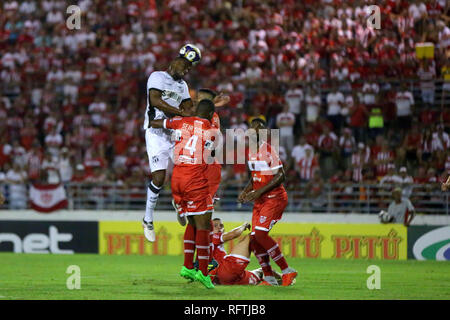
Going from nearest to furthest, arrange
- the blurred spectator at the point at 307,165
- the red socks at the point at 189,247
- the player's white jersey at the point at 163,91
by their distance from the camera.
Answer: the red socks at the point at 189,247, the player's white jersey at the point at 163,91, the blurred spectator at the point at 307,165

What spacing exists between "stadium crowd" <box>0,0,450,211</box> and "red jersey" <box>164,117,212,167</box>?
371 inches

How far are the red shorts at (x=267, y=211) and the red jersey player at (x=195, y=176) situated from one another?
98cm

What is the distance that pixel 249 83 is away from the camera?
23.0 metres

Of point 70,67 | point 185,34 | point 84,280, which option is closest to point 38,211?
point 70,67

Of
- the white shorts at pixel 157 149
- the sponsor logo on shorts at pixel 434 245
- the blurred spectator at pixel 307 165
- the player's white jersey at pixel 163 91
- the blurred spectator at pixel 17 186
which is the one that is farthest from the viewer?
the blurred spectator at pixel 17 186

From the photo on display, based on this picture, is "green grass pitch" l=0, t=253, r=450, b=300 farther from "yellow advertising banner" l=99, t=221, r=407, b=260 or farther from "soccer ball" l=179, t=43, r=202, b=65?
"soccer ball" l=179, t=43, r=202, b=65

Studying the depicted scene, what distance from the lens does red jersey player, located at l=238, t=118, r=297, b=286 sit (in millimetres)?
12156

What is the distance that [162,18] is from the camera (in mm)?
26578

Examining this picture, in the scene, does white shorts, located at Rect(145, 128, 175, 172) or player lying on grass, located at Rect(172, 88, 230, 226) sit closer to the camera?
white shorts, located at Rect(145, 128, 175, 172)

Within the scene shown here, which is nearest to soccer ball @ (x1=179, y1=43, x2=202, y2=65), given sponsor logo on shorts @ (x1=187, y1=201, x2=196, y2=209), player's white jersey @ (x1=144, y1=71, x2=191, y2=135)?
player's white jersey @ (x1=144, y1=71, x2=191, y2=135)

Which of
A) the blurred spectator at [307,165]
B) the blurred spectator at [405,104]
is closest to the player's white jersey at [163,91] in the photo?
the blurred spectator at [307,165]

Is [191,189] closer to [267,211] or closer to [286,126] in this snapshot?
[267,211]

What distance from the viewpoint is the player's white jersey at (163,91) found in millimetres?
12453

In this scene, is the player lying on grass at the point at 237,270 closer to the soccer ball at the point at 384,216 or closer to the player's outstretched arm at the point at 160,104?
the player's outstretched arm at the point at 160,104
